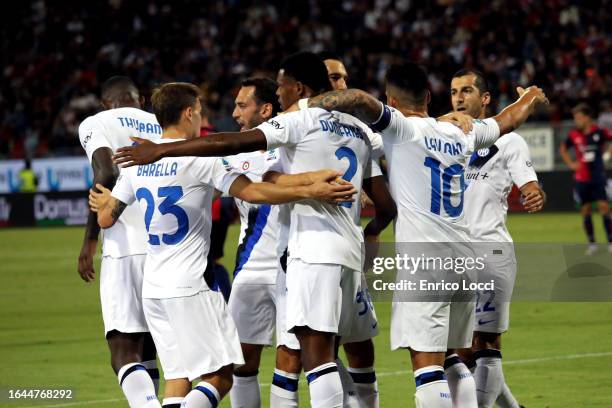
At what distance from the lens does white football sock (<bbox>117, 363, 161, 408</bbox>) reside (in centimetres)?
673

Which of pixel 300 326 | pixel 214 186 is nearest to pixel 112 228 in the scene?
pixel 214 186

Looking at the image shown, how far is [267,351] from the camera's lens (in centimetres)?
1082

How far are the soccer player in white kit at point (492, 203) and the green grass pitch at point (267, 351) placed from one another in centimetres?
102

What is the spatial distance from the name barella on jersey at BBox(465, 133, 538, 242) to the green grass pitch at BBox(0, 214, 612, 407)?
150 centimetres

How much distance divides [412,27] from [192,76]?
6.59 meters

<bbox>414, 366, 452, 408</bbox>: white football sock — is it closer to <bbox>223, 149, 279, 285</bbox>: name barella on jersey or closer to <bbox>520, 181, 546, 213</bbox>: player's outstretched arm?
<bbox>223, 149, 279, 285</bbox>: name barella on jersey

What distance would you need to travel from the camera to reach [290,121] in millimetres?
6047

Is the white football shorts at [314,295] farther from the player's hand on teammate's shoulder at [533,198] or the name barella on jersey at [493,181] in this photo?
the player's hand on teammate's shoulder at [533,198]

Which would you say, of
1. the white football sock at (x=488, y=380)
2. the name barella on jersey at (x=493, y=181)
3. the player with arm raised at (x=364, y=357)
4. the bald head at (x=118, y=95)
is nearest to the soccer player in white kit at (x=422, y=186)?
the player with arm raised at (x=364, y=357)

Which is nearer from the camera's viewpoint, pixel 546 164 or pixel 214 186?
pixel 214 186

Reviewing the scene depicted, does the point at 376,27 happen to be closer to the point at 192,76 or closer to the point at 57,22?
the point at 192,76

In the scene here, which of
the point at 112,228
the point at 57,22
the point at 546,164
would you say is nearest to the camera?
the point at 112,228

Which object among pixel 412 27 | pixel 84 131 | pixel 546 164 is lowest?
pixel 546 164

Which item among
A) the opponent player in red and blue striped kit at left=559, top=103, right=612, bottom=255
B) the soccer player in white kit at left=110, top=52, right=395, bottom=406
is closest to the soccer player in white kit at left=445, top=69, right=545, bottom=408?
the soccer player in white kit at left=110, top=52, right=395, bottom=406
